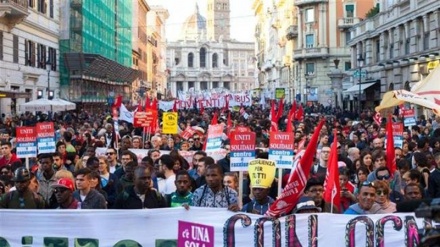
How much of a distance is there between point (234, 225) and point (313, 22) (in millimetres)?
63372

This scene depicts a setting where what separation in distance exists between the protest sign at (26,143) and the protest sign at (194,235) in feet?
21.3

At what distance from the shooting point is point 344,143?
15.6 meters

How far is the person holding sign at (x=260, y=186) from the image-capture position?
25.4 ft

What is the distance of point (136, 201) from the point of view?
8.18 m

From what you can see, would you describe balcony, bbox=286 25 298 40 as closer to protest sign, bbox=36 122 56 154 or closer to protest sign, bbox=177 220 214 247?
protest sign, bbox=36 122 56 154

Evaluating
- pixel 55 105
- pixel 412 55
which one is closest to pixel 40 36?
pixel 55 105

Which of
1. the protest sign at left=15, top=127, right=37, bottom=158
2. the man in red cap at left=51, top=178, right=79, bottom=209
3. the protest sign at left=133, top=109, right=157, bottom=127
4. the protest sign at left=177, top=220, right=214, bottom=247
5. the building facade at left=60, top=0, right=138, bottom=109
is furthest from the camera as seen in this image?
the building facade at left=60, top=0, right=138, bottom=109

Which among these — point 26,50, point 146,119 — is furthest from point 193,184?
point 26,50

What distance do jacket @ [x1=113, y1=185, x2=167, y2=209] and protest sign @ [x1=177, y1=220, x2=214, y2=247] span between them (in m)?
1.01

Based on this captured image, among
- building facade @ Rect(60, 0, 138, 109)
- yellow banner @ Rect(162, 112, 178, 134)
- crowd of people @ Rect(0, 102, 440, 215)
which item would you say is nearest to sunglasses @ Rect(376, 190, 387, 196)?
crowd of people @ Rect(0, 102, 440, 215)

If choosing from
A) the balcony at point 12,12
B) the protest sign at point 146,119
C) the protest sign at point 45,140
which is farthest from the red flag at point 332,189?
the balcony at point 12,12

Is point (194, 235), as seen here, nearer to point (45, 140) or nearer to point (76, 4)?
point (45, 140)

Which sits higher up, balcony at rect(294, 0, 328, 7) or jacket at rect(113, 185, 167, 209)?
balcony at rect(294, 0, 328, 7)

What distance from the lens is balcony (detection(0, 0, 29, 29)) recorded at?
1303 inches
